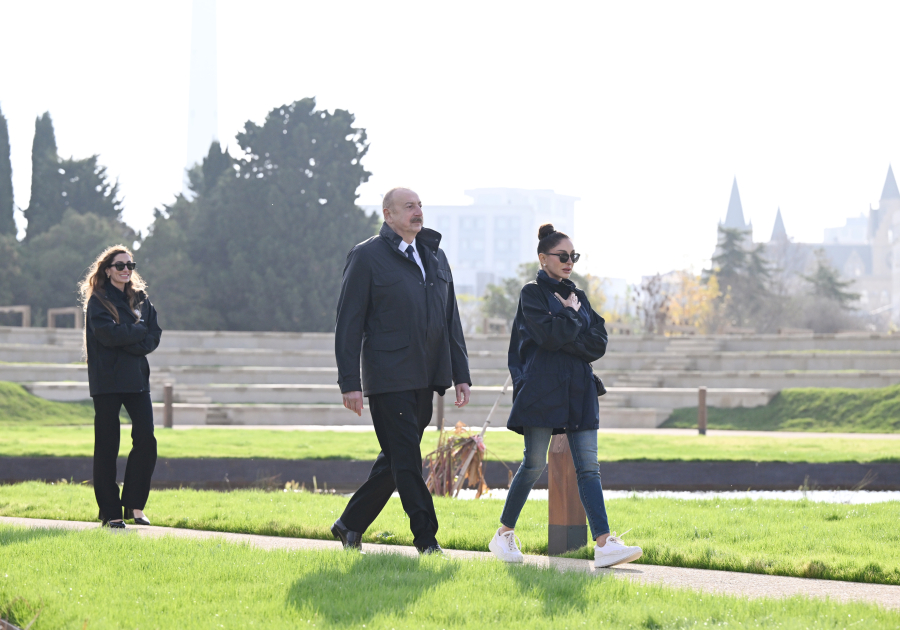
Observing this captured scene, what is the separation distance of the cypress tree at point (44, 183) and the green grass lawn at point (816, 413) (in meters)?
33.7

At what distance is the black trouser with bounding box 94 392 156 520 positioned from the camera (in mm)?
6965

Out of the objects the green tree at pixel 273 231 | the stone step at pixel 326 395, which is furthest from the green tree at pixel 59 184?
the stone step at pixel 326 395

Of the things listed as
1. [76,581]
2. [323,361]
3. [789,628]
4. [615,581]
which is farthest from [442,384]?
[323,361]

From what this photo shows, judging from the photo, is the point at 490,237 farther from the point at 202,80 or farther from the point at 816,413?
the point at 816,413

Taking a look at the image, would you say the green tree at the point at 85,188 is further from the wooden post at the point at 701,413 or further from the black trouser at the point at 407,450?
the black trouser at the point at 407,450

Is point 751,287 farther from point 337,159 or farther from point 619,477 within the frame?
point 619,477

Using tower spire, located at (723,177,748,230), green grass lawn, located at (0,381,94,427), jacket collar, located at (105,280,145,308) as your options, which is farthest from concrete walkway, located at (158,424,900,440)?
tower spire, located at (723,177,748,230)

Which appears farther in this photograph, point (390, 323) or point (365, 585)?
point (390, 323)

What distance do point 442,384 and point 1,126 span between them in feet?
148

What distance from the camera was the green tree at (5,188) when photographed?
44.2 metres

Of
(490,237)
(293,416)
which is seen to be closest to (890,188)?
(490,237)

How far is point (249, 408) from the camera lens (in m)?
22.6

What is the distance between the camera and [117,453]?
689 cm

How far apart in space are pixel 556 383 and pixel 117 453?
10.6 feet
